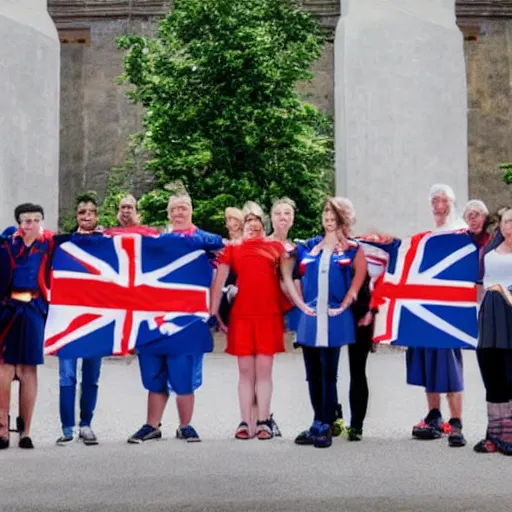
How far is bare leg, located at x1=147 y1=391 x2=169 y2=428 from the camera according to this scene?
29.4 ft

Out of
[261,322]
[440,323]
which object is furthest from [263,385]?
[440,323]

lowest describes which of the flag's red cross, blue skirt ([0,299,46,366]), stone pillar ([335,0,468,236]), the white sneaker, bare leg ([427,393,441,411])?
the white sneaker

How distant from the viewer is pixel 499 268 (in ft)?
27.5

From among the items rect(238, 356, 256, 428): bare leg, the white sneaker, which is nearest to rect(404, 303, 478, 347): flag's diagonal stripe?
rect(238, 356, 256, 428): bare leg

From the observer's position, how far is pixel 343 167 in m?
17.4

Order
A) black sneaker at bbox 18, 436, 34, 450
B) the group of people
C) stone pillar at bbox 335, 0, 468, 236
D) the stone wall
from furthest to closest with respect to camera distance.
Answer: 1. the stone wall
2. stone pillar at bbox 335, 0, 468, 236
3. the group of people
4. black sneaker at bbox 18, 436, 34, 450

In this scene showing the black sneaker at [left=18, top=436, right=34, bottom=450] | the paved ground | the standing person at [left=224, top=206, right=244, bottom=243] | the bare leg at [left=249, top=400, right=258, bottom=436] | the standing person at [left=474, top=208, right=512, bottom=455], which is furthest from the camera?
the standing person at [left=224, top=206, right=244, bottom=243]

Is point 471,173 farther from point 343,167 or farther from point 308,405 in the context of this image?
point 308,405

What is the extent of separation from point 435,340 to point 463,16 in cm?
2598

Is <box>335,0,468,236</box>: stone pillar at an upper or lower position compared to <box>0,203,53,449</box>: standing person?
upper

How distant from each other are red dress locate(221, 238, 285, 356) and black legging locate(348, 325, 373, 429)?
618 millimetres

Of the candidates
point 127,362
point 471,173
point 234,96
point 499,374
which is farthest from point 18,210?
point 471,173

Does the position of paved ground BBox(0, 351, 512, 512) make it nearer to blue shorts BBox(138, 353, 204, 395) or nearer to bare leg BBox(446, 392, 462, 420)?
bare leg BBox(446, 392, 462, 420)

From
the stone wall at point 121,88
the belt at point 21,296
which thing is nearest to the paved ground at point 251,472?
the belt at point 21,296
